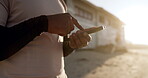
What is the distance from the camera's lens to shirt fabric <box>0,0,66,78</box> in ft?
3.56

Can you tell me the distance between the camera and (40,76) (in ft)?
3.64

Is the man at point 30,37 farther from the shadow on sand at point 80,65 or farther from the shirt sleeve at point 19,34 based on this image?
the shadow on sand at point 80,65

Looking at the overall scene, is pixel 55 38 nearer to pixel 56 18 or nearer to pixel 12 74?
pixel 56 18

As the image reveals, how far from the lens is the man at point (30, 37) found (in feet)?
3.44

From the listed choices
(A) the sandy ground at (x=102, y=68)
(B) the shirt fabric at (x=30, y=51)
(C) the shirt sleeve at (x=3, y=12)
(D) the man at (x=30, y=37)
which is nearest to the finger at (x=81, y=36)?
(D) the man at (x=30, y=37)

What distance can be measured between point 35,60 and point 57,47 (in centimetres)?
17

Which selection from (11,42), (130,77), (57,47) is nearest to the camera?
(11,42)

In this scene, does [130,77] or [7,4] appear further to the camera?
[130,77]

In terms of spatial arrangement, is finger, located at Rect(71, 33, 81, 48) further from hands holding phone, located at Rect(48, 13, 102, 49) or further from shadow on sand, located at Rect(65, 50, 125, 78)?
shadow on sand, located at Rect(65, 50, 125, 78)

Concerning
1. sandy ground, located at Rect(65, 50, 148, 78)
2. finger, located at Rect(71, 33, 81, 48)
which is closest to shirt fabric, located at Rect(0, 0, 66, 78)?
finger, located at Rect(71, 33, 81, 48)

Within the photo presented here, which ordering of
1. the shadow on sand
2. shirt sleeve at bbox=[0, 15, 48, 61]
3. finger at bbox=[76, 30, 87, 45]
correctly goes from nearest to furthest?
shirt sleeve at bbox=[0, 15, 48, 61] → finger at bbox=[76, 30, 87, 45] → the shadow on sand

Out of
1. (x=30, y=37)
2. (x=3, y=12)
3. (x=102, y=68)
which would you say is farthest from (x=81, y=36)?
(x=102, y=68)

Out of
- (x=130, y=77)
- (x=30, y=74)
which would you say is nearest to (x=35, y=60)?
(x=30, y=74)

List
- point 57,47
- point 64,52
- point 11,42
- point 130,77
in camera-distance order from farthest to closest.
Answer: point 130,77 → point 64,52 → point 57,47 → point 11,42
